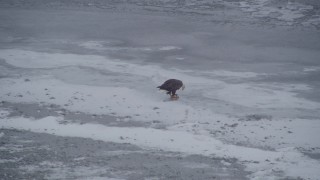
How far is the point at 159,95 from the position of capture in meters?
14.0

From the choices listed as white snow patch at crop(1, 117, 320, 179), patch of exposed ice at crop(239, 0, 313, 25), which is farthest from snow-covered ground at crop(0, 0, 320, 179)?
patch of exposed ice at crop(239, 0, 313, 25)

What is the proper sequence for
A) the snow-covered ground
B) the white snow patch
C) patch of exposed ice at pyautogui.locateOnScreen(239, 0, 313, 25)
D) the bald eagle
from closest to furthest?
1. the white snow patch
2. the snow-covered ground
3. the bald eagle
4. patch of exposed ice at pyautogui.locateOnScreen(239, 0, 313, 25)

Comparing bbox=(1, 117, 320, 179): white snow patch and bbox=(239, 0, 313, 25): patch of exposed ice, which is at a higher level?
bbox=(239, 0, 313, 25): patch of exposed ice

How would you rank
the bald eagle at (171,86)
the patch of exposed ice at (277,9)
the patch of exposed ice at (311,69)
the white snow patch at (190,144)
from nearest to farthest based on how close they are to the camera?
the white snow patch at (190,144) → the bald eagle at (171,86) → the patch of exposed ice at (311,69) → the patch of exposed ice at (277,9)

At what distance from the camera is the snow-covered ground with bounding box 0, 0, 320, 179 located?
30.3 feet

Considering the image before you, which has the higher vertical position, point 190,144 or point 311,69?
point 311,69

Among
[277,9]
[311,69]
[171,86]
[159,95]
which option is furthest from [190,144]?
[277,9]

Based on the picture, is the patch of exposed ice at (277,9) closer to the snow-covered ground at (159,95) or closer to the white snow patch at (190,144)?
the snow-covered ground at (159,95)

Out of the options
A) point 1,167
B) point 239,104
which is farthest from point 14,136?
point 239,104

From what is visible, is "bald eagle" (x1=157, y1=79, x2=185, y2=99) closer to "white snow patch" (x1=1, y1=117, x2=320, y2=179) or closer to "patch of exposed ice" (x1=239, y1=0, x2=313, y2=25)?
"white snow patch" (x1=1, y1=117, x2=320, y2=179)

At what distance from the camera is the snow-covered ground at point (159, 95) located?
9.23 meters

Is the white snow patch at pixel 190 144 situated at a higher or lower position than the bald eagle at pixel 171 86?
lower

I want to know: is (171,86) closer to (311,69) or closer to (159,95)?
(159,95)

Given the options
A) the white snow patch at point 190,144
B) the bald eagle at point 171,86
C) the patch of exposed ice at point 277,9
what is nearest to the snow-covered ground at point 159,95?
the white snow patch at point 190,144
